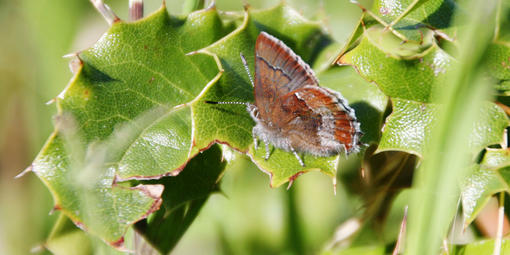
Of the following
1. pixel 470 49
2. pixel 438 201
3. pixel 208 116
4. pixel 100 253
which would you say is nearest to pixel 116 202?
pixel 100 253

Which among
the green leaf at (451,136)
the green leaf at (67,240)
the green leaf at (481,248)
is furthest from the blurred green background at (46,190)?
the green leaf at (451,136)

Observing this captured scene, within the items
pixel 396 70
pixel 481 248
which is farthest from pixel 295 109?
pixel 481 248

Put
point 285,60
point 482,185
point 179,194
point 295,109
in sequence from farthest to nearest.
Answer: point 295,109, point 285,60, point 179,194, point 482,185

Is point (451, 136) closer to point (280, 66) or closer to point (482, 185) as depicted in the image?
point (482, 185)

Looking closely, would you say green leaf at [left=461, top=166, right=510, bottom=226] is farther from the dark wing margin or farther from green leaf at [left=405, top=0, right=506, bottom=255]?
the dark wing margin

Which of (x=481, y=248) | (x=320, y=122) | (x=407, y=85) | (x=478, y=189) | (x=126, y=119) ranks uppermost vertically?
(x=126, y=119)

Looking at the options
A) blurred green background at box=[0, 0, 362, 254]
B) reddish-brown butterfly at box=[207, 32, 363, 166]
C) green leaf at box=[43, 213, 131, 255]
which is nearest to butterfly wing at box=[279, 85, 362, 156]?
reddish-brown butterfly at box=[207, 32, 363, 166]

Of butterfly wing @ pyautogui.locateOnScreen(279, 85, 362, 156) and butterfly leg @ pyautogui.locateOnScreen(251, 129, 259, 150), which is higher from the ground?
butterfly leg @ pyautogui.locateOnScreen(251, 129, 259, 150)
